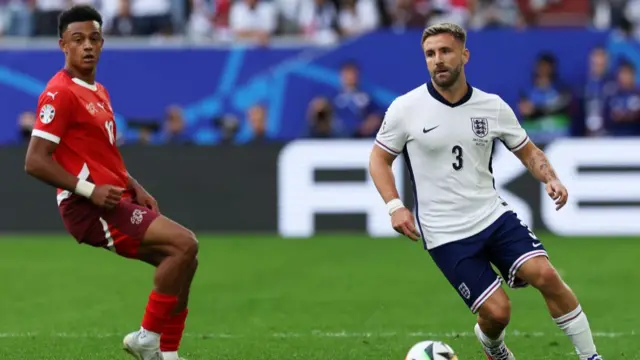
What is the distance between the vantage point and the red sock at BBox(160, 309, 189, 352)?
795 cm

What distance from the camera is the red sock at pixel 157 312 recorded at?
297 inches

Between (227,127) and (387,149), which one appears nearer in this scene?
(387,149)

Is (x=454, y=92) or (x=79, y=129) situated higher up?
Answer: (x=454, y=92)

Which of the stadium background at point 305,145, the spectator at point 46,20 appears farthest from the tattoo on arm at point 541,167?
the spectator at point 46,20

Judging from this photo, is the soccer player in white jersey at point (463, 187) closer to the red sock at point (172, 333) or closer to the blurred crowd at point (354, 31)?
the red sock at point (172, 333)

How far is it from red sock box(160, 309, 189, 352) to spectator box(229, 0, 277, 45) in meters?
12.1

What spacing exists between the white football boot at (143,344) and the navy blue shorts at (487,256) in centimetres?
181

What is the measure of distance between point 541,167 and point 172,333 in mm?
2561

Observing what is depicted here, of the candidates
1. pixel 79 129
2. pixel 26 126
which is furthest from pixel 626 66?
pixel 79 129

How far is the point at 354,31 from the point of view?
65.6ft

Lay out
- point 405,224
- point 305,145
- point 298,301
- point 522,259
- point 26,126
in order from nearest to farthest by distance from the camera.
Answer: point 405,224
point 522,259
point 298,301
point 305,145
point 26,126

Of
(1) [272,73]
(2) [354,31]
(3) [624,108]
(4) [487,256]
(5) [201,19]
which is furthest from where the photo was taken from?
(5) [201,19]

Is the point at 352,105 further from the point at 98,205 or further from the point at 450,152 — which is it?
the point at 98,205

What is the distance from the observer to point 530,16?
66.4 feet
